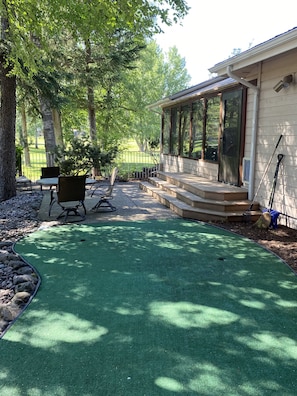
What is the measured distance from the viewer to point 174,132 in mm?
11586

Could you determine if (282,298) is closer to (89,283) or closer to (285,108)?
(89,283)

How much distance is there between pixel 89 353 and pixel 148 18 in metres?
7.48

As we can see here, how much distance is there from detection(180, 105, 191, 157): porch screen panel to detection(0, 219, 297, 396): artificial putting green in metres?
6.13

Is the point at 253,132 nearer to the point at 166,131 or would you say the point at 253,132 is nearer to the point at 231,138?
the point at 231,138

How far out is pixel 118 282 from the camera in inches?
139

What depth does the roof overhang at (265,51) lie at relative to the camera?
14.1 feet

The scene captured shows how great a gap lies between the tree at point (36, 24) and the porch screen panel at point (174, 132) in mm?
3454

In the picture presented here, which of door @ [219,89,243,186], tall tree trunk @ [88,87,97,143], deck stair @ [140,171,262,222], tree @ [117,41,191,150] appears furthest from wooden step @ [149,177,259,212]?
tree @ [117,41,191,150]

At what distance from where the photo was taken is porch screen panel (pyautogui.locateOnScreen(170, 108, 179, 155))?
11312 millimetres

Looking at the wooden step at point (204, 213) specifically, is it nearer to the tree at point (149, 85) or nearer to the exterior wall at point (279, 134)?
the exterior wall at point (279, 134)

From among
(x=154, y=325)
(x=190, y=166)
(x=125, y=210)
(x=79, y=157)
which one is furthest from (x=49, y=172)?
(x=154, y=325)

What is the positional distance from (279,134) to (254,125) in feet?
2.48

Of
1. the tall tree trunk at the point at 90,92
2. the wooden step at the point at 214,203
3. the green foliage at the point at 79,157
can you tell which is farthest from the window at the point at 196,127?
the tall tree trunk at the point at 90,92

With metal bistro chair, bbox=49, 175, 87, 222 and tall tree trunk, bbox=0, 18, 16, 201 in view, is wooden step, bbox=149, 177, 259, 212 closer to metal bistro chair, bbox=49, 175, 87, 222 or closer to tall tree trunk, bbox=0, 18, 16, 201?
metal bistro chair, bbox=49, 175, 87, 222
